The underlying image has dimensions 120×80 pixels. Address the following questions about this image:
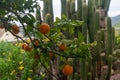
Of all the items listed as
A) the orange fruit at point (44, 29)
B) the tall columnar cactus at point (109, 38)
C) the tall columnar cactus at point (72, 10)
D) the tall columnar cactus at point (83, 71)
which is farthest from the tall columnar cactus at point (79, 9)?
the orange fruit at point (44, 29)

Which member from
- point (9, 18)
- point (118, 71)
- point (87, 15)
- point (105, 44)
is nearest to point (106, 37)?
point (105, 44)

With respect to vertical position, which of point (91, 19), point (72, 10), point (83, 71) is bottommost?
point (83, 71)

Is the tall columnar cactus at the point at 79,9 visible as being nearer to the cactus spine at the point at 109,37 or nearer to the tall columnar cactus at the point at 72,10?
the tall columnar cactus at the point at 72,10

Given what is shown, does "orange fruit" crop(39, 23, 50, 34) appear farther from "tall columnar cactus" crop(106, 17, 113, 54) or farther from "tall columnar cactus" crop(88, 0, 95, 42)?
"tall columnar cactus" crop(88, 0, 95, 42)

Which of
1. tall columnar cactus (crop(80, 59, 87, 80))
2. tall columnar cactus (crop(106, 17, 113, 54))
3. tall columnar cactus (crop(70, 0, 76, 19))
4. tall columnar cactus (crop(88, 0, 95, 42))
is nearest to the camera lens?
tall columnar cactus (crop(80, 59, 87, 80))

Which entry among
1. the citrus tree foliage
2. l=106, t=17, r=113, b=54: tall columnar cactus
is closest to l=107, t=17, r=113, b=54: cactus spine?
l=106, t=17, r=113, b=54: tall columnar cactus

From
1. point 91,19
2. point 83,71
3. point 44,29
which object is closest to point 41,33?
point 44,29

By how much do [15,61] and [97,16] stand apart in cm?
184

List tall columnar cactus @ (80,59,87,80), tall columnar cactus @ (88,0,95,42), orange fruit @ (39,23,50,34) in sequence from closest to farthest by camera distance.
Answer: orange fruit @ (39,23,50,34), tall columnar cactus @ (80,59,87,80), tall columnar cactus @ (88,0,95,42)

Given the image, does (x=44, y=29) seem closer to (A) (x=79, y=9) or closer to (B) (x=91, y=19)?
(B) (x=91, y=19)

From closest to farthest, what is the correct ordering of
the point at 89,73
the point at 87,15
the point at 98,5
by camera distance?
the point at 89,73
the point at 87,15
the point at 98,5

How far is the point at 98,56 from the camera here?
624 centimetres

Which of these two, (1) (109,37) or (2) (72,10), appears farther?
(2) (72,10)

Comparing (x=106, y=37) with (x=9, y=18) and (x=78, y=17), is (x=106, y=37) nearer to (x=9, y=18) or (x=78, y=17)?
(x=78, y=17)
